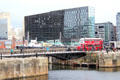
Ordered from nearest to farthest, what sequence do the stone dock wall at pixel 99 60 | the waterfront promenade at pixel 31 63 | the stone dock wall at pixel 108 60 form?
the waterfront promenade at pixel 31 63 < the stone dock wall at pixel 108 60 < the stone dock wall at pixel 99 60

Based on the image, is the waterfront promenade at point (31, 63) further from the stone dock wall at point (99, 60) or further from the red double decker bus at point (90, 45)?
the red double decker bus at point (90, 45)

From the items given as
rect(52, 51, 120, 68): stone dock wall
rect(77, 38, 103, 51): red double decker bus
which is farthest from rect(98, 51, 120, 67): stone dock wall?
rect(77, 38, 103, 51): red double decker bus

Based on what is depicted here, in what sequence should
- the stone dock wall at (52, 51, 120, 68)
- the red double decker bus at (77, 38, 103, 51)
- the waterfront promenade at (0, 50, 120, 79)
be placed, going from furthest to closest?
the red double decker bus at (77, 38, 103, 51), the stone dock wall at (52, 51, 120, 68), the waterfront promenade at (0, 50, 120, 79)

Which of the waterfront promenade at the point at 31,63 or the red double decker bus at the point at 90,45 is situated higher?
the red double decker bus at the point at 90,45

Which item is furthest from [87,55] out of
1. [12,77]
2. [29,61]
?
[12,77]

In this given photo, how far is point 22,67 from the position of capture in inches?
2334

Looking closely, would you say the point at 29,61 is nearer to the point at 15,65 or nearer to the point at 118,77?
the point at 15,65

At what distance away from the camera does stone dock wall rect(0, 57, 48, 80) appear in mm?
55125

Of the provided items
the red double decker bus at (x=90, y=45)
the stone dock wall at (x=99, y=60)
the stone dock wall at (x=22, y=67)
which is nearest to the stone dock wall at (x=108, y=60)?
the stone dock wall at (x=99, y=60)

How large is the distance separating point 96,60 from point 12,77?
43.3m

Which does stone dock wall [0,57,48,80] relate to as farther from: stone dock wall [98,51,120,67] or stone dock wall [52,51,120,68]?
stone dock wall [52,51,120,68]

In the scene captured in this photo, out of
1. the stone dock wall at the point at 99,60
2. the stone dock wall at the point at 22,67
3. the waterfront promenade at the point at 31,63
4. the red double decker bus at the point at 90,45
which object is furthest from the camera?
the red double decker bus at the point at 90,45

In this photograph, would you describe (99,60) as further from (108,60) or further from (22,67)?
(22,67)

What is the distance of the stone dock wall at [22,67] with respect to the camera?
181 ft
